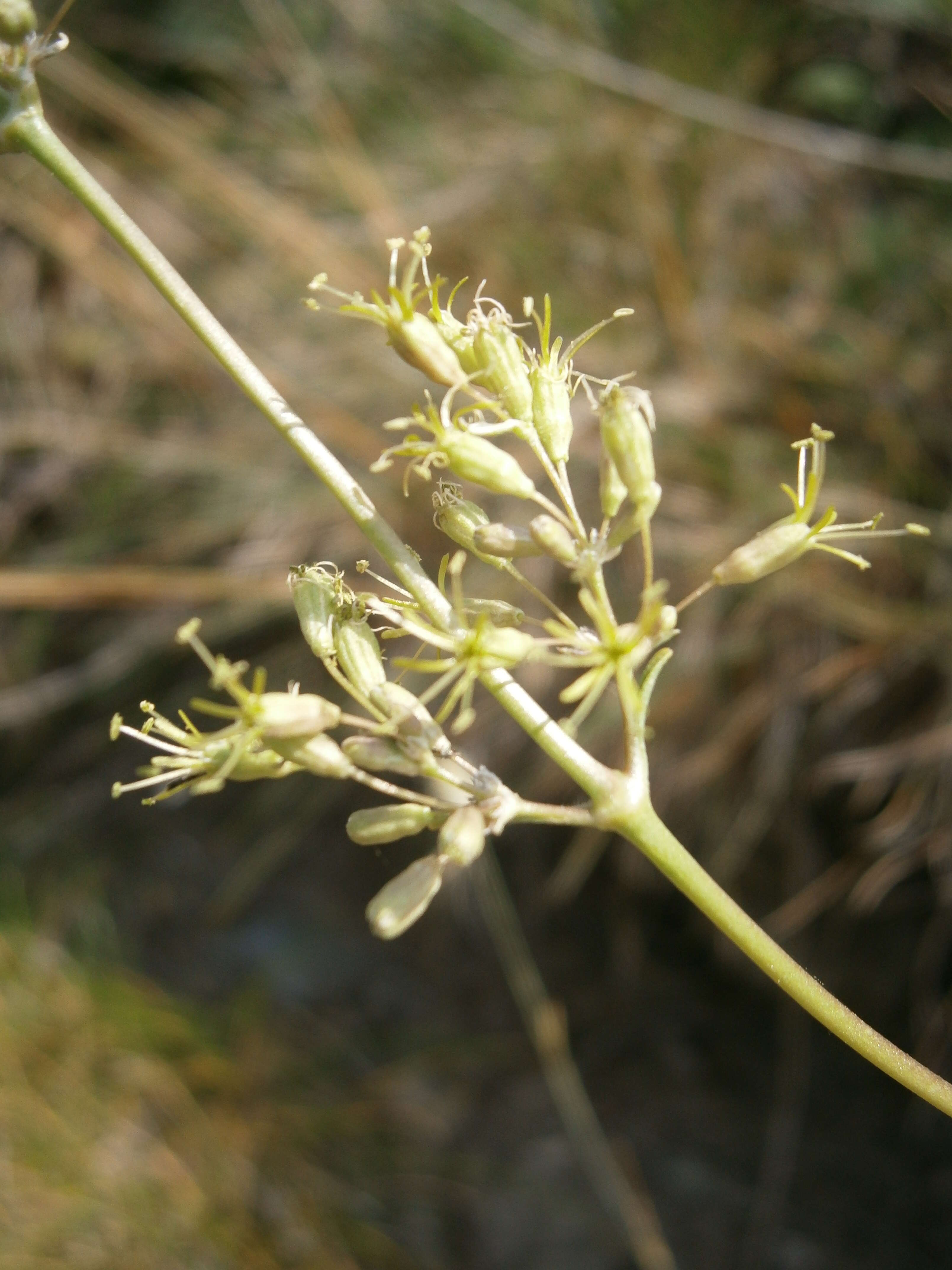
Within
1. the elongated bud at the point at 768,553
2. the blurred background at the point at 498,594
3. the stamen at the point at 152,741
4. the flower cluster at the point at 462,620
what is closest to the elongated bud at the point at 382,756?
the flower cluster at the point at 462,620

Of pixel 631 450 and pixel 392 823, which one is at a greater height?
pixel 631 450

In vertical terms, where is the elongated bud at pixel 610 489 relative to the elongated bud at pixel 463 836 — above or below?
above

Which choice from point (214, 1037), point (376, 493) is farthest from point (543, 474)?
point (214, 1037)

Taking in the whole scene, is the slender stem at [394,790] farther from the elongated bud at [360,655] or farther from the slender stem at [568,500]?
the slender stem at [568,500]

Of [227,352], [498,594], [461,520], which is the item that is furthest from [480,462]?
[498,594]

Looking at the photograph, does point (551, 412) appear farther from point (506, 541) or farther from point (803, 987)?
point (803, 987)

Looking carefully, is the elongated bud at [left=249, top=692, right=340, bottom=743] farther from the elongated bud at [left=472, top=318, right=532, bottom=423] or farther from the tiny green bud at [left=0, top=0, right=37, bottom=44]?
the tiny green bud at [left=0, top=0, right=37, bottom=44]

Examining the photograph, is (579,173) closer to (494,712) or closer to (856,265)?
(856,265)
